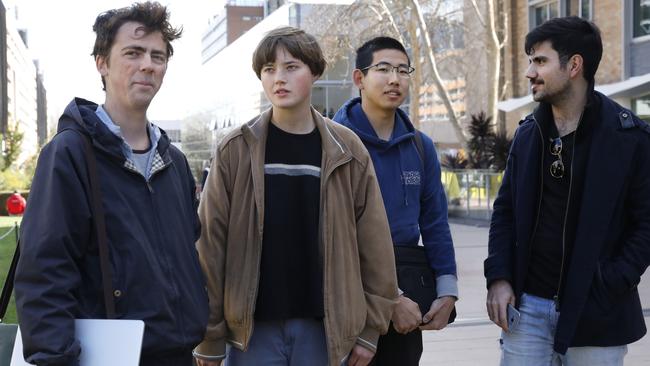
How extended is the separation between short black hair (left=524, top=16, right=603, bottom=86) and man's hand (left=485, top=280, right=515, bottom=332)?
0.93 meters

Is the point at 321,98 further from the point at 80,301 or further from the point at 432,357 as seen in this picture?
the point at 80,301

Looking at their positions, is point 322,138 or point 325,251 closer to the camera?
point 325,251

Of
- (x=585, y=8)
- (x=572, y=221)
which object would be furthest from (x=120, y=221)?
(x=585, y=8)

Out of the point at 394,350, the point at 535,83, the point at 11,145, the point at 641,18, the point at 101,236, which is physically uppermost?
the point at 641,18

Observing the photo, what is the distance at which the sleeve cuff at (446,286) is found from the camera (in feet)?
12.8

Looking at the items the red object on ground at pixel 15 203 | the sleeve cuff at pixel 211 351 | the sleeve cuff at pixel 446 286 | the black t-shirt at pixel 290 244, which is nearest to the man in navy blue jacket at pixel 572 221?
the sleeve cuff at pixel 446 286

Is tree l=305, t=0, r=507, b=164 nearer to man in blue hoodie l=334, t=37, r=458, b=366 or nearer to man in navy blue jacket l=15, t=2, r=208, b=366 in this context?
man in blue hoodie l=334, t=37, r=458, b=366

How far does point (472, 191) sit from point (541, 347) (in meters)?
20.8

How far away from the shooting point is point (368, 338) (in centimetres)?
348

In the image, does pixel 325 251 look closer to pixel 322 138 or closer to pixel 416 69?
pixel 322 138

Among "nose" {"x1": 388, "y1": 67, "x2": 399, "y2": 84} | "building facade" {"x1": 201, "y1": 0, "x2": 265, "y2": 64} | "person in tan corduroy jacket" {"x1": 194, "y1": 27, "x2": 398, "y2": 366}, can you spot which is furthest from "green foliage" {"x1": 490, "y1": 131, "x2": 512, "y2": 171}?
"building facade" {"x1": 201, "y1": 0, "x2": 265, "y2": 64}

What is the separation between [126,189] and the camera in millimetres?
2750

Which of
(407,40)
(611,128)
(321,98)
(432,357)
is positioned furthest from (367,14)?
(611,128)

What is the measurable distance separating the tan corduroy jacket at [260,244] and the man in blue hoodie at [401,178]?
1.34ft
